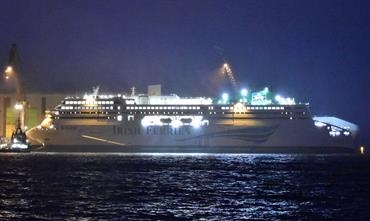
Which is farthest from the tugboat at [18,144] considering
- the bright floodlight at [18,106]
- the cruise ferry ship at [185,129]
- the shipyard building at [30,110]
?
the shipyard building at [30,110]

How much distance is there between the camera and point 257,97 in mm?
107625

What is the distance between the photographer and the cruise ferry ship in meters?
101

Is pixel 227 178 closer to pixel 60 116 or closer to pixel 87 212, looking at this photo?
pixel 87 212

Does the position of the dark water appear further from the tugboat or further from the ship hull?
the tugboat

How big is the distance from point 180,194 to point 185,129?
6109cm

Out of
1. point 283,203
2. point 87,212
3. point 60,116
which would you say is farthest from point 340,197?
point 60,116

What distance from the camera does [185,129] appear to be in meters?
102

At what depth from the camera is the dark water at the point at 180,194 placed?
32344mm

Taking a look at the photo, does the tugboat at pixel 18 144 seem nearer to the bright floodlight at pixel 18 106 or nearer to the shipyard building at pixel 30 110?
the bright floodlight at pixel 18 106

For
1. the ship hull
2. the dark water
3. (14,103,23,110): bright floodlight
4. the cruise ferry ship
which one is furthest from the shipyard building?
the dark water

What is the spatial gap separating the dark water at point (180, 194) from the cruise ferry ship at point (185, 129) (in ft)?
121

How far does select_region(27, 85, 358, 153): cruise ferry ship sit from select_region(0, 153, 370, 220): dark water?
36.9 meters

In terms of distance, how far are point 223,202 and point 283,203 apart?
9.34 feet

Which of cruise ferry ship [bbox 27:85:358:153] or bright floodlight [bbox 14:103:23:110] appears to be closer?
cruise ferry ship [bbox 27:85:358:153]
